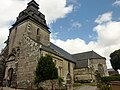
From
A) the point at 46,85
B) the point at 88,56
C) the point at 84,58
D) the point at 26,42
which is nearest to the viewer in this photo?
the point at 46,85

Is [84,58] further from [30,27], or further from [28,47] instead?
[28,47]

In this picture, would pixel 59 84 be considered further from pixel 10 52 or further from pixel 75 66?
pixel 75 66

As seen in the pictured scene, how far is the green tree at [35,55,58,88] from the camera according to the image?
1770 centimetres

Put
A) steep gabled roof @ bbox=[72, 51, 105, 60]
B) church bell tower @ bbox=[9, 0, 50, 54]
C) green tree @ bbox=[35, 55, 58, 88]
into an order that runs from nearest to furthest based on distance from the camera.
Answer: green tree @ bbox=[35, 55, 58, 88], church bell tower @ bbox=[9, 0, 50, 54], steep gabled roof @ bbox=[72, 51, 105, 60]

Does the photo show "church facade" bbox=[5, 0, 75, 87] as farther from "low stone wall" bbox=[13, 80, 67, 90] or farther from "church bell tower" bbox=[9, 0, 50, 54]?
"low stone wall" bbox=[13, 80, 67, 90]

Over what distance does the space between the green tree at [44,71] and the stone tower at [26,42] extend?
3.50 feet

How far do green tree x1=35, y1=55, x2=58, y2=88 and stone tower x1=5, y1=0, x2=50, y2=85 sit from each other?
107 cm

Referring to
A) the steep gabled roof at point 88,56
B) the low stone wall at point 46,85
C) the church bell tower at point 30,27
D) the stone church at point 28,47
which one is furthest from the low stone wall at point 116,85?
the steep gabled roof at point 88,56

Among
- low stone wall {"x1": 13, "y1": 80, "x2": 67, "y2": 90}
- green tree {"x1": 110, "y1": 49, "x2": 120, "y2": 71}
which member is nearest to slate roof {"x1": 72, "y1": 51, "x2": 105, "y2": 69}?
green tree {"x1": 110, "y1": 49, "x2": 120, "y2": 71}

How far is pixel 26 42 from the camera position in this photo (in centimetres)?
2120

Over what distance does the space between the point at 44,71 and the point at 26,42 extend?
5.83 meters

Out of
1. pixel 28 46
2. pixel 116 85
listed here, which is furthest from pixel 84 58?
pixel 116 85

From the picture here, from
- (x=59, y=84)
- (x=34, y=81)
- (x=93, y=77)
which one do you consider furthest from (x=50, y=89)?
(x=93, y=77)

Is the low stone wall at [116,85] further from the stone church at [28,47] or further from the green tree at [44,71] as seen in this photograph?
the stone church at [28,47]
